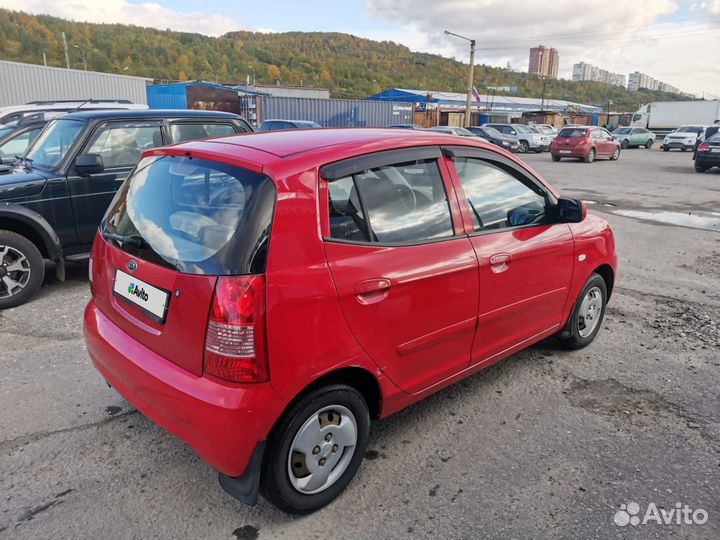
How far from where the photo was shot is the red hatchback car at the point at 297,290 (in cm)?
217

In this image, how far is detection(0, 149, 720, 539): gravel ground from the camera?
97.0 inches

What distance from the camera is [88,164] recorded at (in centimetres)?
530

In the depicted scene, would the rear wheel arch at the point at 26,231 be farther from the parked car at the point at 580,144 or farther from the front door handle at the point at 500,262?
the parked car at the point at 580,144

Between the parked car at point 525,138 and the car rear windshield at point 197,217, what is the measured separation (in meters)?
31.1

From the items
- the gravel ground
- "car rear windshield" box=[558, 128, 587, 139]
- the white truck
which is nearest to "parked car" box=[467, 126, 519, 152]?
"car rear windshield" box=[558, 128, 587, 139]

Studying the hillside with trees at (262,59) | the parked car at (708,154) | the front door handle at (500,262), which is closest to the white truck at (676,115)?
the hillside with trees at (262,59)

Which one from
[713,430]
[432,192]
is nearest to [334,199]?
[432,192]

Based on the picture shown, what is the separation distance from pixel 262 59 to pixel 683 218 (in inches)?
4186

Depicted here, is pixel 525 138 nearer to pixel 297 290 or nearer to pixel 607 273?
pixel 607 273

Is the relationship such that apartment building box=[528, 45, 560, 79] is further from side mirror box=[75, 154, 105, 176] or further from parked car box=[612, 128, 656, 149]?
side mirror box=[75, 154, 105, 176]

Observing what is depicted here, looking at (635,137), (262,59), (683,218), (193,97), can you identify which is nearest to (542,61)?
(262,59)

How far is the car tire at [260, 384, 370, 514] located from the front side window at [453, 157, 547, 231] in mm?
1303

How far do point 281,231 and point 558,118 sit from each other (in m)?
61.8

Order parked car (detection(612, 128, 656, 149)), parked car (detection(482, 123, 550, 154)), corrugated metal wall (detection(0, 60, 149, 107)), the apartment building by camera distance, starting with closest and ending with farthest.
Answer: corrugated metal wall (detection(0, 60, 149, 107)) → parked car (detection(482, 123, 550, 154)) → parked car (detection(612, 128, 656, 149)) → the apartment building
